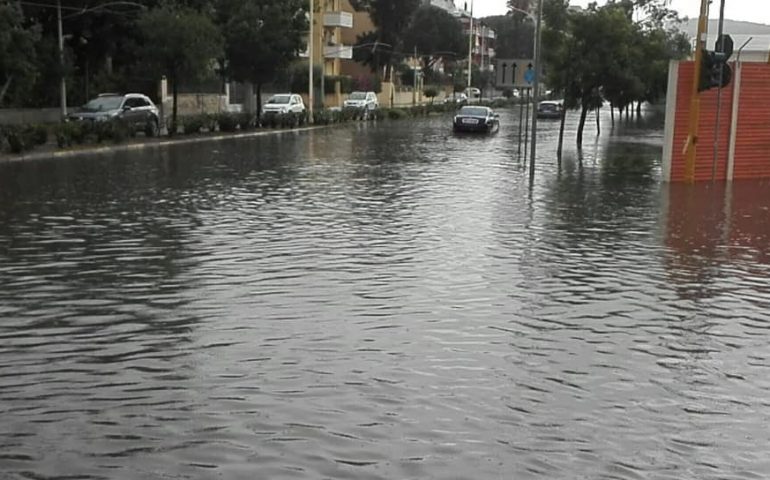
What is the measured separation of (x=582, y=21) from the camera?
3278 cm

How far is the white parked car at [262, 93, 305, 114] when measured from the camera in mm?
53188

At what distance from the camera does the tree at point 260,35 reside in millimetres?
50250

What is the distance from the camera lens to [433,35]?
112 metres

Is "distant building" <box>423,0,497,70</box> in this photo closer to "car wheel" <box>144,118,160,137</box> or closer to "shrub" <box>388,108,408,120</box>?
"shrub" <box>388,108,408,120</box>

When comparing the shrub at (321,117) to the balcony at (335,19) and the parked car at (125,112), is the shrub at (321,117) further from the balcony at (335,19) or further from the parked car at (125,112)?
the balcony at (335,19)

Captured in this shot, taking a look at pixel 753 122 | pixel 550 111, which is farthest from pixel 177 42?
pixel 550 111

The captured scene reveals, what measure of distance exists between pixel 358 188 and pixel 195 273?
397 inches

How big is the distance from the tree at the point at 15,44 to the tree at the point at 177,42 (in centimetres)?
632

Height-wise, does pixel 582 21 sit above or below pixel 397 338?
above

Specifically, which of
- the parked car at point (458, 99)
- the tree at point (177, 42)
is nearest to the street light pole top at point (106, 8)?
the tree at point (177, 42)

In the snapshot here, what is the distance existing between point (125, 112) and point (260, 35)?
13.4 metres

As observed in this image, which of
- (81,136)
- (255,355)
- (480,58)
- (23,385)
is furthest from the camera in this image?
(480,58)

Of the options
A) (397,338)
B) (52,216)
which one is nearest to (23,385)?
(397,338)

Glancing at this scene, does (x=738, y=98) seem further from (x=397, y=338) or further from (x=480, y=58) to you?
(x=480, y=58)
